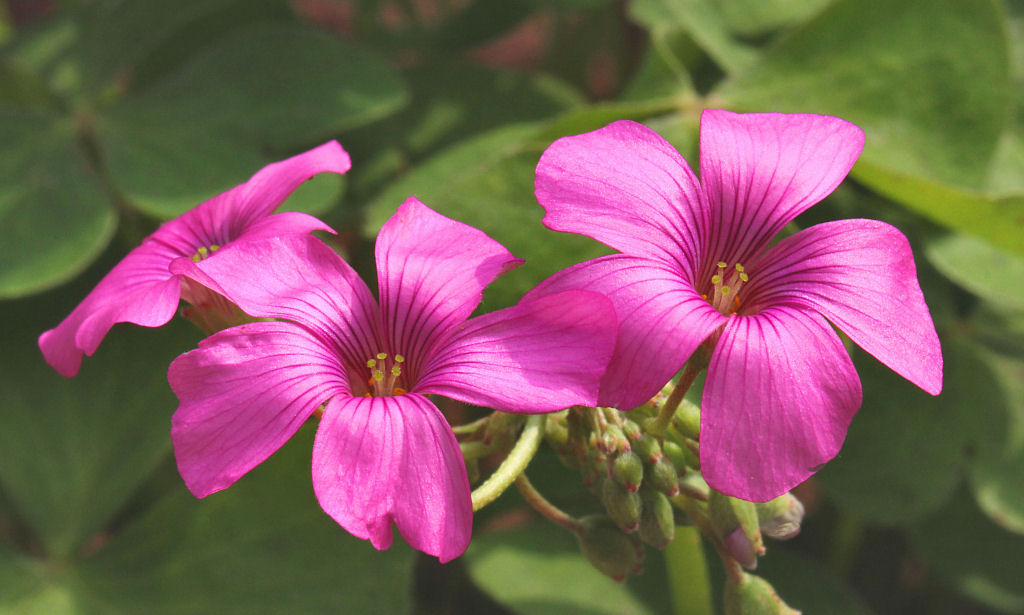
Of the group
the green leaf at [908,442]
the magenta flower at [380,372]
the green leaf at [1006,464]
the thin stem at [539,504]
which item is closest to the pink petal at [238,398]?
the magenta flower at [380,372]

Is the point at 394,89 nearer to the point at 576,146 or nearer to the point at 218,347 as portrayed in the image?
the point at 576,146

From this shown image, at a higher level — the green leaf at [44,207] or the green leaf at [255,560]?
the green leaf at [44,207]

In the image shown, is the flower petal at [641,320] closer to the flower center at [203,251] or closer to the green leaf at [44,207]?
the flower center at [203,251]

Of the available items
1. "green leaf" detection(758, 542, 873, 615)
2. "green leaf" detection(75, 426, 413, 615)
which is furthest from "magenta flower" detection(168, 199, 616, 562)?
"green leaf" detection(758, 542, 873, 615)

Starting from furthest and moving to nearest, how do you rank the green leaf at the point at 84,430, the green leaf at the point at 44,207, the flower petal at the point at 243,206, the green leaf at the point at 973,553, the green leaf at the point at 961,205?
the green leaf at the point at 973,553 → the green leaf at the point at 84,430 → the green leaf at the point at 44,207 → the green leaf at the point at 961,205 → the flower petal at the point at 243,206

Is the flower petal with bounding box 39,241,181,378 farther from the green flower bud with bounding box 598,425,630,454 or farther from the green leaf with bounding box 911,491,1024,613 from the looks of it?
the green leaf with bounding box 911,491,1024,613

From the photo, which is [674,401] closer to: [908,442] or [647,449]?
[647,449]
